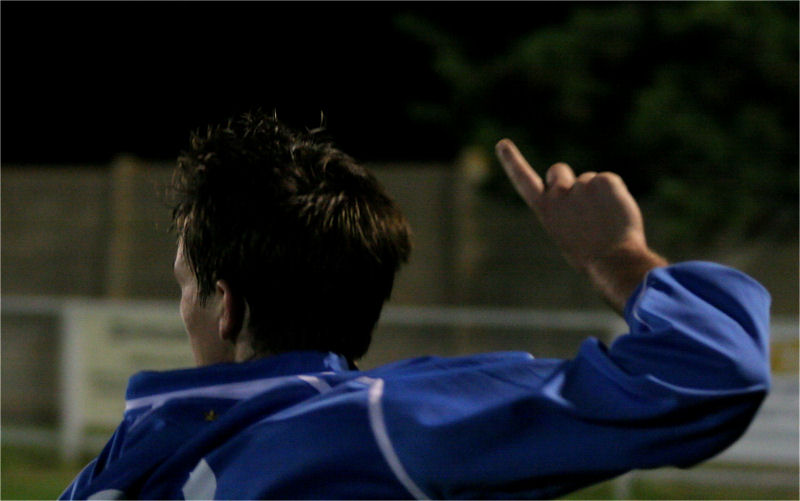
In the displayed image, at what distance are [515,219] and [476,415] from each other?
276 inches

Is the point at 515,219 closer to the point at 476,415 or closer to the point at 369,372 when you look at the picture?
the point at 369,372

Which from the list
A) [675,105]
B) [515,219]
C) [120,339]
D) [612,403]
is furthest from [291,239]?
[515,219]

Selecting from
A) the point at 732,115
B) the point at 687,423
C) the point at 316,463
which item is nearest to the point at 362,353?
the point at 316,463

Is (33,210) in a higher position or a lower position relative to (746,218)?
lower

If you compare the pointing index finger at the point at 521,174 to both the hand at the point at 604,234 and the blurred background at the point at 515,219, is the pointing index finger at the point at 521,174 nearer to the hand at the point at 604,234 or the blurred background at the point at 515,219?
the hand at the point at 604,234

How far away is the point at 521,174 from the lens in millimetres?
1369

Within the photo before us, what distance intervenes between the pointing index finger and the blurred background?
5348 millimetres

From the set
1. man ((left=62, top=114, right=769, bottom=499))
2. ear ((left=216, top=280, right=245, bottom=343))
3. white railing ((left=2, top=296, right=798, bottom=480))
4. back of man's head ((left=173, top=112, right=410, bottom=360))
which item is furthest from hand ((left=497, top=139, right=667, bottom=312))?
white railing ((left=2, top=296, right=798, bottom=480))

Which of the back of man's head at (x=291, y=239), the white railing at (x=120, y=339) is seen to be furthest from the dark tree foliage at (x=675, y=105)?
the back of man's head at (x=291, y=239)

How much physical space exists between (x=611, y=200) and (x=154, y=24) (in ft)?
38.9

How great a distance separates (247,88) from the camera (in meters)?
12.2

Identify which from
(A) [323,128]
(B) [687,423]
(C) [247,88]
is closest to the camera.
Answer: (B) [687,423]

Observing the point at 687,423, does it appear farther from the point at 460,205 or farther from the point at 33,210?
the point at 33,210

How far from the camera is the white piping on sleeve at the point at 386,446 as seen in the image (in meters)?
1.25
